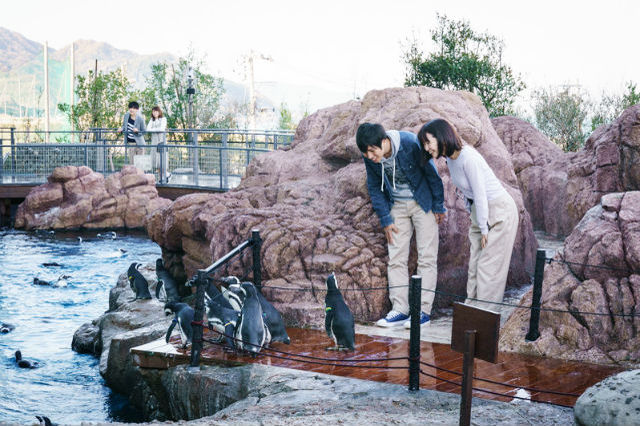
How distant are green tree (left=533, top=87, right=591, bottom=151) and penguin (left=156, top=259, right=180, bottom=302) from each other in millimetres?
13501

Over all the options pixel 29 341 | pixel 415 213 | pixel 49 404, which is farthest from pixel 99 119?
pixel 415 213

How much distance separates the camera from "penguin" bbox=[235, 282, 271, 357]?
634 cm

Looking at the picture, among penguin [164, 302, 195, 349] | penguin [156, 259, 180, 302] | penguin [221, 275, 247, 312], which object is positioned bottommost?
penguin [156, 259, 180, 302]

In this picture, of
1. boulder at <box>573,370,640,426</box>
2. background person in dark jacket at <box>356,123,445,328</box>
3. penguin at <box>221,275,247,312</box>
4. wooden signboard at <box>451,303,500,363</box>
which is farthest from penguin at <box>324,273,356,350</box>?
boulder at <box>573,370,640,426</box>

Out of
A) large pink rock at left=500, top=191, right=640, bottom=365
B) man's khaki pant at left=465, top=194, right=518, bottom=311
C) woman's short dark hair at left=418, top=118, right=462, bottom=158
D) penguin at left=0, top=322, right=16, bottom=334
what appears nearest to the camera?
large pink rock at left=500, top=191, right=640, bottom=365

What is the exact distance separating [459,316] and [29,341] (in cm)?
801

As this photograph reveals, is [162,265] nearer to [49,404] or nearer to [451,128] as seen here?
[49,404]

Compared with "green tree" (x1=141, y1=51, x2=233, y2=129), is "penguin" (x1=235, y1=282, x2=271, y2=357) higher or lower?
lower

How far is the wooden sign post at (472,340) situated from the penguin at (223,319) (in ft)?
8.31

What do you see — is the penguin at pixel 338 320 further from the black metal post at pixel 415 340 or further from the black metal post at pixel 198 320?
the black metal post at pixel 198 320

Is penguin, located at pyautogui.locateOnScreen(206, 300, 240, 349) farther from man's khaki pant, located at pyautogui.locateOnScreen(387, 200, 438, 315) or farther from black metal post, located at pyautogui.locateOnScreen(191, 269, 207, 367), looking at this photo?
man's khaki pant, located at pyautogui.locateOnScreen(387, 200, 438, 315)

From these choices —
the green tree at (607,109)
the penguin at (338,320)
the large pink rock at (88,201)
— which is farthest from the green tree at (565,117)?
the penguin at (338,320)

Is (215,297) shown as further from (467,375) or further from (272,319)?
(467,375)

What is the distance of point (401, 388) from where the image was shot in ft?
18.2
